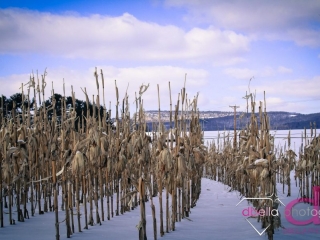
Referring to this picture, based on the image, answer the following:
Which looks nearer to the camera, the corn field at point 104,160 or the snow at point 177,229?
the corn field at point 104,160

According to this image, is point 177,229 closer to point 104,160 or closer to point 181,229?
point 181,229

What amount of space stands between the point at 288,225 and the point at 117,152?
3.34m

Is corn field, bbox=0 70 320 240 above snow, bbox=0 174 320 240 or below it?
above

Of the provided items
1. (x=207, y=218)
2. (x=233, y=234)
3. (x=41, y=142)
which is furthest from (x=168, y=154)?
(x=41, y=142)

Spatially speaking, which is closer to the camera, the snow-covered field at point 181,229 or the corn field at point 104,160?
the corn field at point 104,160

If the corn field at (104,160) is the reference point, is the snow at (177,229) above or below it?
below

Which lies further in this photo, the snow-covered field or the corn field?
the snow-covered field

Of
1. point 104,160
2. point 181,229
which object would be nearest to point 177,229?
point 181,229

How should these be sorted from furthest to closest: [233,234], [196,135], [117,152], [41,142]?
[196,135], [41,142], [117,152], [233,234]

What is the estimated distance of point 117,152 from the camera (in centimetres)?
620

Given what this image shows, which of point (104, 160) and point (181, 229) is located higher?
point (104, 160)

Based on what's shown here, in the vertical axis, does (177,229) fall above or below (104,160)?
below

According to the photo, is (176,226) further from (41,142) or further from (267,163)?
(41,142)

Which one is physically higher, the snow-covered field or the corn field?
the corn field
